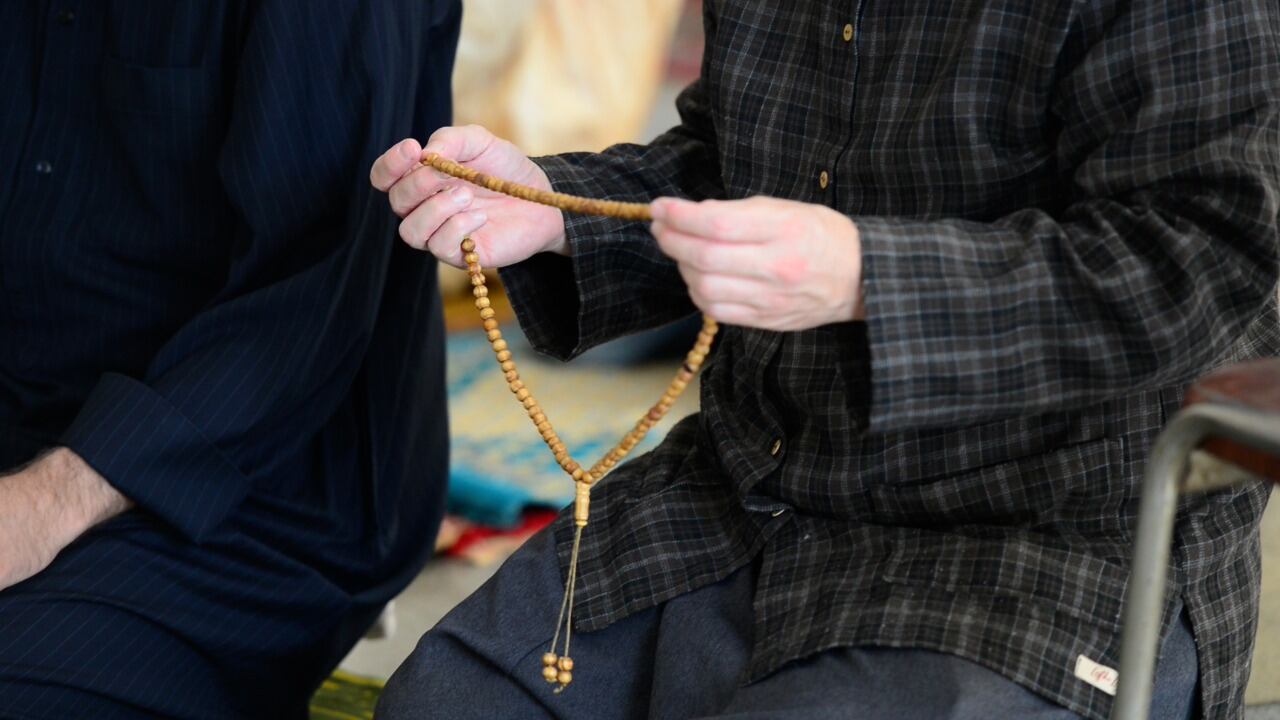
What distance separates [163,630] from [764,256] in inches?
30.6

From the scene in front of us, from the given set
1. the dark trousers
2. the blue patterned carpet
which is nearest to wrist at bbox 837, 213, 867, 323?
the dark trousers

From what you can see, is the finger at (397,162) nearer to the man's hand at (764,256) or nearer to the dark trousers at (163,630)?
the man's hand at (764,256)

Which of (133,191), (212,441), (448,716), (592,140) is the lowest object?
(592,140)

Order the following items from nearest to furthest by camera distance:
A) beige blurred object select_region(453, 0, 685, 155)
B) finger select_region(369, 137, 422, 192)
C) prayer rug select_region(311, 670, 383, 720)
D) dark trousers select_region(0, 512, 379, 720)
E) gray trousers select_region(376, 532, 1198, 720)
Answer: gray trousers select_region(376, 532, 1198, 720), finger select_region(369, 137, 422, 192), dark trousers select_region(0, 512, 379, 720), prayer rug select_region(311, 670, 383, 720), beige blurred object select_region(453, 0, 685, 155)

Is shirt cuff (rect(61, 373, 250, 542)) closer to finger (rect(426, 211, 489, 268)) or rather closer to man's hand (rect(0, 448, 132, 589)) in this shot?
man's hand (rect(0, 448, 132, 589))

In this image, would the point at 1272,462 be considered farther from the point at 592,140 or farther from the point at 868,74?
the point at 592,140

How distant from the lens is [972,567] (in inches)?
38.2

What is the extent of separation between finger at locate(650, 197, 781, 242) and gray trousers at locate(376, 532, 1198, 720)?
33 centimetres

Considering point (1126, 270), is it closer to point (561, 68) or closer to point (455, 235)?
point (455, 235)

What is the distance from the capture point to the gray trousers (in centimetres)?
95

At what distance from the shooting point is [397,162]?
1081 millimetres

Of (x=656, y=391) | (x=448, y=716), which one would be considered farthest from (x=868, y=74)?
(x=656, y=391)

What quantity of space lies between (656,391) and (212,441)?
67.5 inches

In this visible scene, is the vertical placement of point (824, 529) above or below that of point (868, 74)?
below
